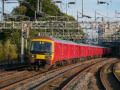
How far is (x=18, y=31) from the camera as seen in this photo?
35.4 meters

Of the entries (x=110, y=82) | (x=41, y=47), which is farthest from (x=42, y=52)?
(x=110, y=82)

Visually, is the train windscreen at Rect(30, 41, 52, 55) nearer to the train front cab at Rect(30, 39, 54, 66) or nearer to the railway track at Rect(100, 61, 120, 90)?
the train front cab at Rect(30, 39, 54, 66)

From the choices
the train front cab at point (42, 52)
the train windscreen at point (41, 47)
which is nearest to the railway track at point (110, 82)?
the train front cab at point (42, 52)

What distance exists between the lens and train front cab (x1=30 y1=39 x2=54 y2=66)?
17.5m

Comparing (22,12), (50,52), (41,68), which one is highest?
(22,12)

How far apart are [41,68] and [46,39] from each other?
2.53m

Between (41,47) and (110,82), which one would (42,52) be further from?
(110,82)

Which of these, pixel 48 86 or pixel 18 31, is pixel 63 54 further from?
pixel 18 31

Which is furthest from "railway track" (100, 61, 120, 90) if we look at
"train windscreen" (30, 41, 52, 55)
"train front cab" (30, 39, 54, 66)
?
"train windscreen" (30, 41, 52, 55)

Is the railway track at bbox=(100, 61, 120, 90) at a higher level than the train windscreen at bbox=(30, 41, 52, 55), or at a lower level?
lower

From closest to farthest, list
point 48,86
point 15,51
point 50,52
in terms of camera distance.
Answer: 1. point 48,86
2. point 50,52
3. point 15,51

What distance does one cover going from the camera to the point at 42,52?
17672 millimetres

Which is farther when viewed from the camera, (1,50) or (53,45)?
(1,50)

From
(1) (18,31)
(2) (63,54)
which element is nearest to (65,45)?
(2) (63,54)
